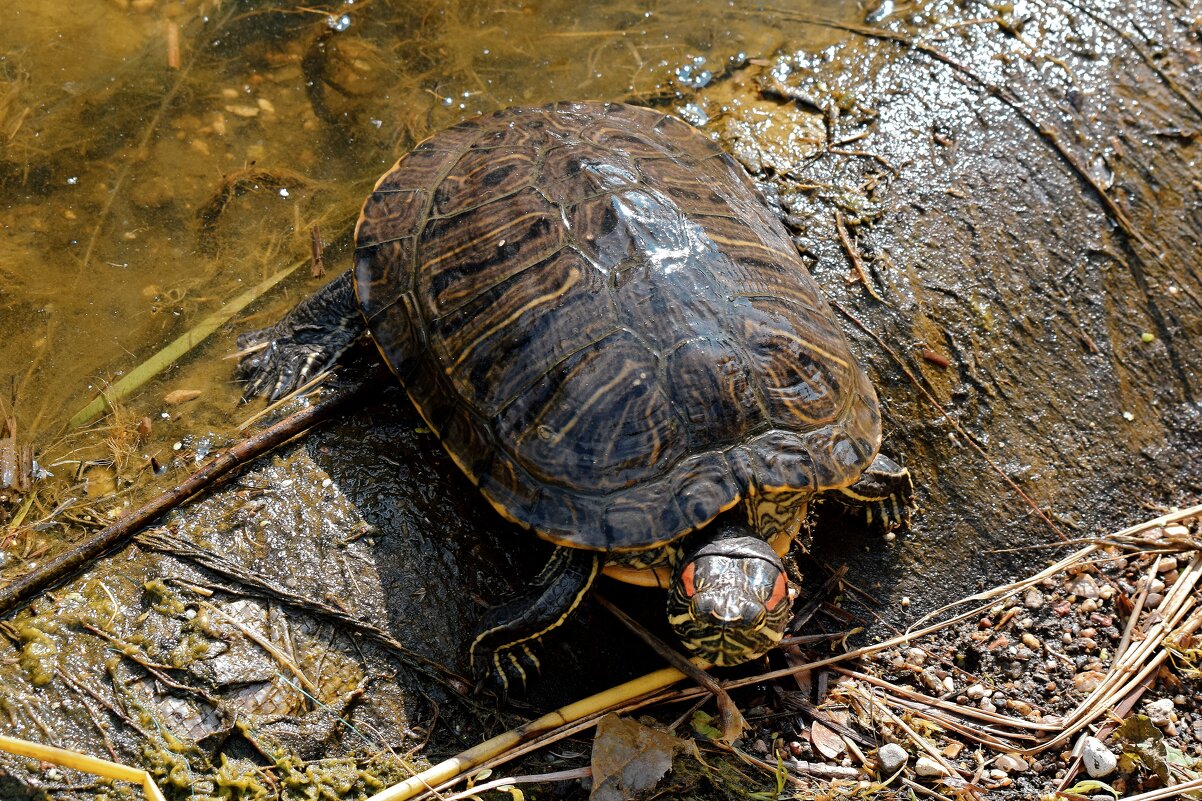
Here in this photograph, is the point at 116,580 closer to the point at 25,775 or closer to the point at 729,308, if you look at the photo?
the point at 25,775

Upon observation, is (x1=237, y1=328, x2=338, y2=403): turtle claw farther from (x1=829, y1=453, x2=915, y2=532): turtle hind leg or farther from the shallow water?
(x1=829, y1=453, x2=915, y2=532): turtle hind leg

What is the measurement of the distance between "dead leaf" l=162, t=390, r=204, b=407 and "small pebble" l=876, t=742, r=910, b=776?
3815 mm

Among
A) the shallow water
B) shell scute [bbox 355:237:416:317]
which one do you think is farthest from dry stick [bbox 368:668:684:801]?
the shallow water

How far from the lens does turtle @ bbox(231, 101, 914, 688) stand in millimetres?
3678

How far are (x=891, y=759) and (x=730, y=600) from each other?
1189 mm

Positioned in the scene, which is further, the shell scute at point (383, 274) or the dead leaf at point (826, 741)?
the shell scute at point (383, 274)

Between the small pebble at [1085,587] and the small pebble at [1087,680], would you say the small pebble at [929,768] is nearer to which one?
the small pebble at [1087,680]

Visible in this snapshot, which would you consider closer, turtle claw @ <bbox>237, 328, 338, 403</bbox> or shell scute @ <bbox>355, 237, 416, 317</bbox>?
shell scute @ <bbox>355, 237, 416, 317</bbox>

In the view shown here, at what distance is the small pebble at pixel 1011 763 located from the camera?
400 centimetres

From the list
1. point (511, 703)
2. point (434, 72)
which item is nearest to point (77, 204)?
point (434, 72)

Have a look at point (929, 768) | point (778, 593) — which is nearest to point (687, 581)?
point (778, 593)

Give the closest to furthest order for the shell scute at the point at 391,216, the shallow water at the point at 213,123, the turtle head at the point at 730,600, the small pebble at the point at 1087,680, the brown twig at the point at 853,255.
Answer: the turtle head at the point at 730,600
the small pebble at the point at 1087,680
the shell scute at the point at 391,216
the shallow water at the point at 213,123
the brown twig at the point at 853,255

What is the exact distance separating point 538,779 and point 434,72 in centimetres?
463

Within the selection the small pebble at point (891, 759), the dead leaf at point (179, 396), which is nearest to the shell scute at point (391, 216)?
the dead leaf at point (179, 396)
